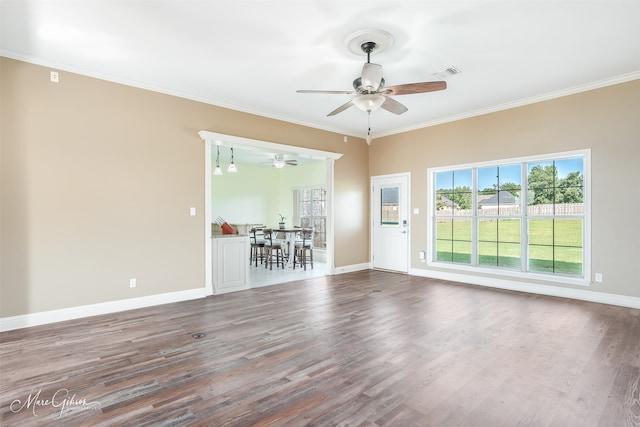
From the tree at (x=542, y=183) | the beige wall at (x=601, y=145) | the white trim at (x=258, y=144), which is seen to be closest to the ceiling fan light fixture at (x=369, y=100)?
the white trim at (x=258, y=144)

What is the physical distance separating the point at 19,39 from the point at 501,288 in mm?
7157

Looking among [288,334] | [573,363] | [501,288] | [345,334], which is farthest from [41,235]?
[501,288]

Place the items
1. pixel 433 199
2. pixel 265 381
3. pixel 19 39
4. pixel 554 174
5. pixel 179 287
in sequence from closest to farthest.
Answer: pixel 265 381 → pixel 19 39 → pixel 179 287 → pixel 554 174 → pixel 433 199

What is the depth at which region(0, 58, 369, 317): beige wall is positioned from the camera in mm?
3508

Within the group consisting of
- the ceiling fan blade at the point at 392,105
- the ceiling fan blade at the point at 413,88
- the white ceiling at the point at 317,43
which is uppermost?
the white ceiling at the point at 317,43

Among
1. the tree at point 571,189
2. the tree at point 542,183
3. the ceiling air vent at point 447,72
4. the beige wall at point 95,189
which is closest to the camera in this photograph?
the beige wall at point 95,189

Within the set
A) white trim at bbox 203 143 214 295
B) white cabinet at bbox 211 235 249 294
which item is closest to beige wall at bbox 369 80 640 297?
white cabinet at bbox 211 235 249 294

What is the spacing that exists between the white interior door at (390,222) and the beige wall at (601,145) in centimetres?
158

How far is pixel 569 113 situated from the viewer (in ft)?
15.3

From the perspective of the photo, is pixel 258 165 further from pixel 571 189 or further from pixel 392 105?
pixel 571 189

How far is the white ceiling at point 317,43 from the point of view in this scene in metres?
2.77

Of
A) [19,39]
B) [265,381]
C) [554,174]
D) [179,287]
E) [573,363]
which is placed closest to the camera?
[265,381]

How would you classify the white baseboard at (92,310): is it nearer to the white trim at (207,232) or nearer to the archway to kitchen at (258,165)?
the white trim at (207,232)

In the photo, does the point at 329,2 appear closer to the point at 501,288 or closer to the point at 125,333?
the point at 125,333
